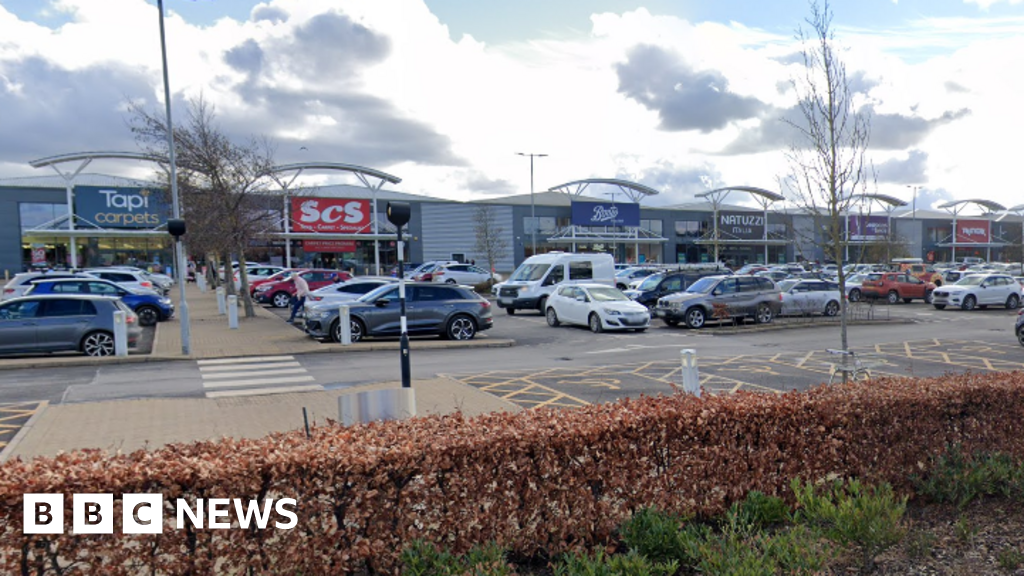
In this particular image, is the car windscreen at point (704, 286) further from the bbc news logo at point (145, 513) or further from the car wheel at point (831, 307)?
the bbc news logo at point (145, 513)

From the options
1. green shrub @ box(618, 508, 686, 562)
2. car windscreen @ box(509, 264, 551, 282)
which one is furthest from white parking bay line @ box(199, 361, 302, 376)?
car windscreen @ box(509, 264, 551, 282)

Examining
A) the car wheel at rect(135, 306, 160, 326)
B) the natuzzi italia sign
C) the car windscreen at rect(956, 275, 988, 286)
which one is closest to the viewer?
the car wheel at rect(135, 306, 160, 326)

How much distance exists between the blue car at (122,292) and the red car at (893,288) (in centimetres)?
3211

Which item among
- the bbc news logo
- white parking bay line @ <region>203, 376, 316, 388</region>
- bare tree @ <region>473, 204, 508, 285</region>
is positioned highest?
bare tree @ <region>473, 204, 508, 285</region>

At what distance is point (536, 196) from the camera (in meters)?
71.8

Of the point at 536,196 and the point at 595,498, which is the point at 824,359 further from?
the point at 536,196

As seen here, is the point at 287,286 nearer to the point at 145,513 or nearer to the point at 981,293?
the point at 145,513

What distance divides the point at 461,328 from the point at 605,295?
525 centimetres

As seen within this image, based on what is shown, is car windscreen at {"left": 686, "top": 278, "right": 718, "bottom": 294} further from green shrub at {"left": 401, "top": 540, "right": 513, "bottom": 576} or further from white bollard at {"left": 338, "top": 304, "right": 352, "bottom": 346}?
green shrub at {"left": 401, "top": 540, "right": 513, "bottom": 576}

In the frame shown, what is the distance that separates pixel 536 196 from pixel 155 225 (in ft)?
123

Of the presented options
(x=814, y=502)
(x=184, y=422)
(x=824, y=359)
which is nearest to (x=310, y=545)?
(x=814, y=502)

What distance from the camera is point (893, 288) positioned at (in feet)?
112

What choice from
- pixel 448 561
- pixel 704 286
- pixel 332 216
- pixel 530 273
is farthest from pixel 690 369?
pixel 332 216

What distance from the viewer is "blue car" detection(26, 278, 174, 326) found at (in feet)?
69.7
